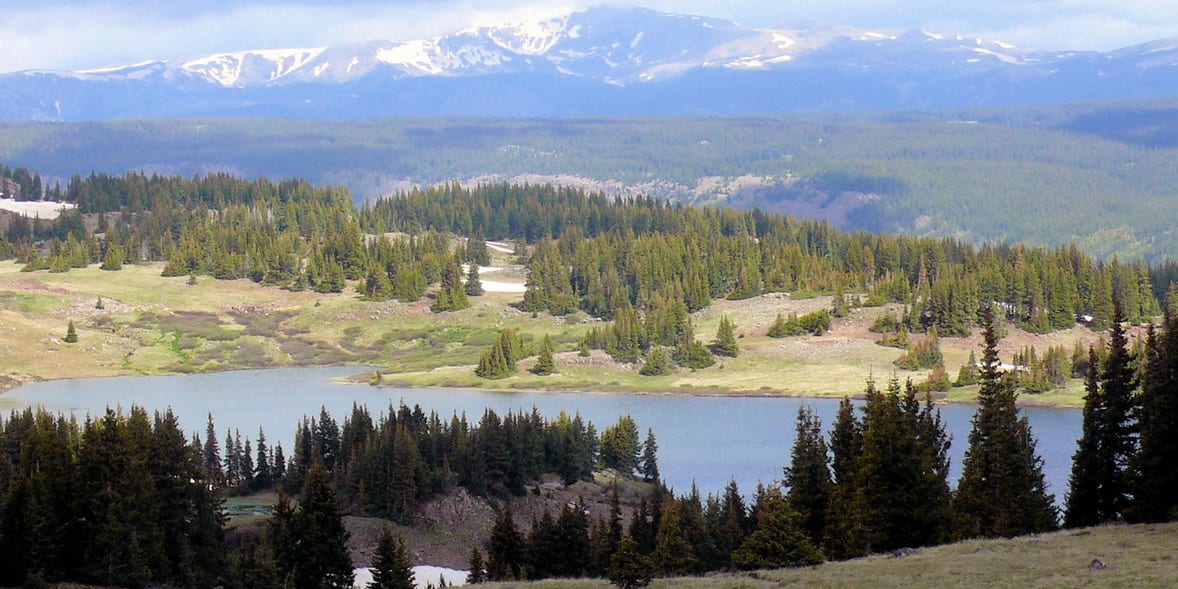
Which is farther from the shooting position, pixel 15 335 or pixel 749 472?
pixel 15 335

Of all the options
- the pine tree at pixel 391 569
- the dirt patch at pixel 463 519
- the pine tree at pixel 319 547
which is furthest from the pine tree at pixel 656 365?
the pine tree at pixel 391 569

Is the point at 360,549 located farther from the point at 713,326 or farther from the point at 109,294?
the point at 109,294

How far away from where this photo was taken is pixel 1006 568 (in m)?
41.9

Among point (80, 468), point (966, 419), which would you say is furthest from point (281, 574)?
point (966, 419)

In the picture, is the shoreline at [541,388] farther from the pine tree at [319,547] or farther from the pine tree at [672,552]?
the pine tree at [319,547]

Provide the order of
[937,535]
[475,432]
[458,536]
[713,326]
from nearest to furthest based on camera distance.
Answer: [937,535], [458,536], [475,432], [713,326]

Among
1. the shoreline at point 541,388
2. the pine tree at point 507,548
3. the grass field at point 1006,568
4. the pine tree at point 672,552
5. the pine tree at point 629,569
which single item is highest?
the grass field at point 1006,568

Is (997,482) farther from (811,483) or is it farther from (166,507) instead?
(166,507)

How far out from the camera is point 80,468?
6444 centimetres

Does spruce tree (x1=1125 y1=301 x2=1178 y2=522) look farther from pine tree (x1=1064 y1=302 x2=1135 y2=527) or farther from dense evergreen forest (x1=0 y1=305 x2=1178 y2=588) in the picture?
pine tree (x1=1064 y1=302 x2=1135 y2=527)

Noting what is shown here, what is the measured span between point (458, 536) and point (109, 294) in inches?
4890

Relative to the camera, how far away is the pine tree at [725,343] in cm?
17112

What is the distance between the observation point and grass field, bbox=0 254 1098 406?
162 metres

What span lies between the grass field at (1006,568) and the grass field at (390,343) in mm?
97623
